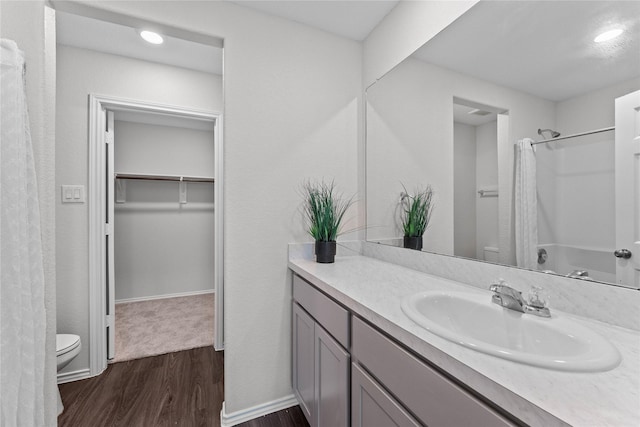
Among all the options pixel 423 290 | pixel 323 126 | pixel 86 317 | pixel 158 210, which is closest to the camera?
pixel 423 290

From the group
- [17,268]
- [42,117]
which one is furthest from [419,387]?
[42,117]

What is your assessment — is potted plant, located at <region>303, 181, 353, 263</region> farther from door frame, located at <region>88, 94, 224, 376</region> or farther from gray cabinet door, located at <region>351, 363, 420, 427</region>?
door frame, located at <region>88, 94, 224, 376</region>

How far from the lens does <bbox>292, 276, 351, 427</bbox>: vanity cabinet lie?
1021mm

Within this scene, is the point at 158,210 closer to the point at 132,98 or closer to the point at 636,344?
the point at 132,98

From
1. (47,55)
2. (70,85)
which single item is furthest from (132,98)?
(47,55)

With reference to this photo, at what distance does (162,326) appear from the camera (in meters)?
2.65

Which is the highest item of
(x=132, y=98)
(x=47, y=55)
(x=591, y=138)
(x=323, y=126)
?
(x=132, y=98)

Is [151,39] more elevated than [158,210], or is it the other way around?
[151,39]

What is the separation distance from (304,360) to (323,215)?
0.78 metres

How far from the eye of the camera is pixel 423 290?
1.07m

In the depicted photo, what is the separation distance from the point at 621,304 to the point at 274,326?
145 centimetres

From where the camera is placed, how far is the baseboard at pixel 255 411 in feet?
4.81

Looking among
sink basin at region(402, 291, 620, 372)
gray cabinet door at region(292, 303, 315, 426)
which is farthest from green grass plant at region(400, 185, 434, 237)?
gray cabinet door at region(292, 303, 315, 426)

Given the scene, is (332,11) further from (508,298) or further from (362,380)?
(362,380)
